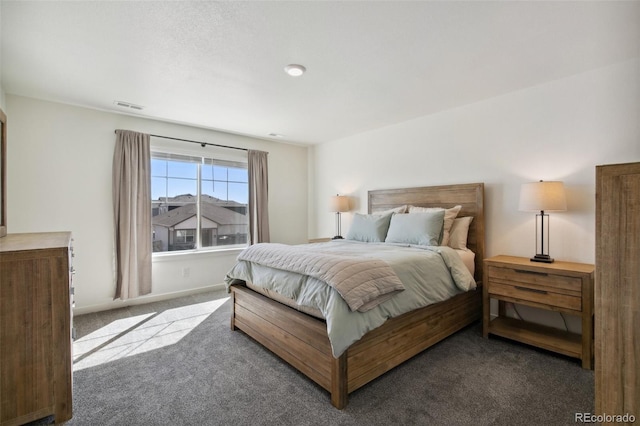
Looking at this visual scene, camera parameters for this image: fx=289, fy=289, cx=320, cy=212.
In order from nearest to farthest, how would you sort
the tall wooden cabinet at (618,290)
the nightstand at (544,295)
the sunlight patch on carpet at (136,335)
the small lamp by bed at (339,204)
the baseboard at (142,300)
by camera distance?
1. the tall wooden cabinet at (618,290)
2. the nightstand at (544,295)
3. the sunlight patch on carpet at (136,335)
4. the baseboard at (142,300)
5. the small lamp by bed at (339,204)

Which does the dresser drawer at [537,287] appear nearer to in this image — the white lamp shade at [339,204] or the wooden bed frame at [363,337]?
the wooden bed frame at [363,337]

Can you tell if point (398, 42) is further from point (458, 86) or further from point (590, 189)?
point (590, 189)

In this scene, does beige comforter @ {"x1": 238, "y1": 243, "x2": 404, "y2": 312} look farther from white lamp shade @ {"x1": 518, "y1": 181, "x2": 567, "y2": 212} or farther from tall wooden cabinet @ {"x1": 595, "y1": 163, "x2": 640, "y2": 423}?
white lamp shade @ {"x1": 518, "y1": 181, "x2": 567, "y2": 212}

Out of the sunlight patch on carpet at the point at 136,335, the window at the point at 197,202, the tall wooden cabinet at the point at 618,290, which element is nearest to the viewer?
the tall wooden cabinet at the point at 618,290

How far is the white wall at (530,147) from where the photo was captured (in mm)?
2438

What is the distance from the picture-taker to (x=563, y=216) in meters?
2.69

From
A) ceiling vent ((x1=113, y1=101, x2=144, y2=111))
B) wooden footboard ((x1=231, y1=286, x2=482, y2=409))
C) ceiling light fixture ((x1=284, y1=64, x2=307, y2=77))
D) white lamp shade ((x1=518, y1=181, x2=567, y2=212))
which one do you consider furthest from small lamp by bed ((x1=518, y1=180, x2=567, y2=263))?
ceiling vent ((x1=113, y1=101, x2=144, y2=111))

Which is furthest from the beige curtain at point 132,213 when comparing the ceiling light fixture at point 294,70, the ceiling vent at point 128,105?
the ceiling light fixture at point 294,70

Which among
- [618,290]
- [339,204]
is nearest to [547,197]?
[618,290]

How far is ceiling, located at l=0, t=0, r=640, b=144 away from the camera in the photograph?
179 cm

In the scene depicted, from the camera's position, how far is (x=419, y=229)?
119 inches

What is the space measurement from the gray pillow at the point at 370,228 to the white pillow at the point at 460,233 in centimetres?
72

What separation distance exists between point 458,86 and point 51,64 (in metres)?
3.64

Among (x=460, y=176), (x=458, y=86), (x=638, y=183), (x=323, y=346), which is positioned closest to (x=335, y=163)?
(x=460, y=176)
